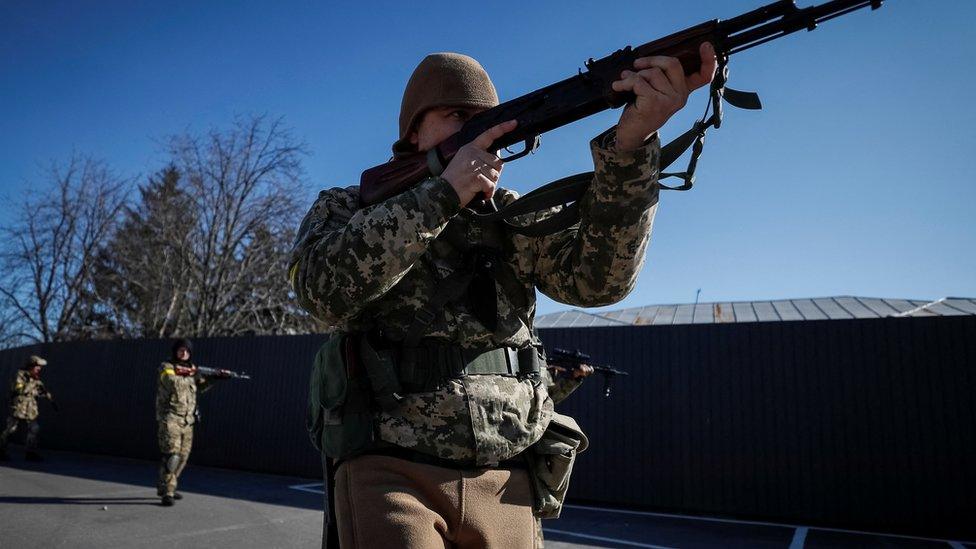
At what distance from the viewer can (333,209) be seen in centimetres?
186

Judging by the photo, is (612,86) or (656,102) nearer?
(656,102)

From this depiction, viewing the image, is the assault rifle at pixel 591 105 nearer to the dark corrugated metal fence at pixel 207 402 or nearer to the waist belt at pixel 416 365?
the waist belt at pixel 416 365

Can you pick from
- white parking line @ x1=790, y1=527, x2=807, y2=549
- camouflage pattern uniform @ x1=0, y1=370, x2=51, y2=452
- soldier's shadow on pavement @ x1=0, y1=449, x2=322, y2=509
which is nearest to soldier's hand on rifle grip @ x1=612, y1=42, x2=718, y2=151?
white parking line @ x1=790, y1=527, x2=807, y2=549

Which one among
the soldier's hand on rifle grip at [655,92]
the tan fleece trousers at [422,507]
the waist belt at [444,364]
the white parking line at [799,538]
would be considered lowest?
the white parking line at [799,538]

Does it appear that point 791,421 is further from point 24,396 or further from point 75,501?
point 24,396

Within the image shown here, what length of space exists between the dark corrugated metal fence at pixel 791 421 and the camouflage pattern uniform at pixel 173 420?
20.3 feet

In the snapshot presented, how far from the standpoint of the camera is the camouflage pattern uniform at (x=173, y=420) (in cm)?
859

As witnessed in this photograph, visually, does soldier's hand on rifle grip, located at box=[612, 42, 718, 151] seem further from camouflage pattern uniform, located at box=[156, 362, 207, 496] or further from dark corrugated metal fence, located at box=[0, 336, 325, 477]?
dark corrugated metal fence, located at box=[0, 336, 325, 477]

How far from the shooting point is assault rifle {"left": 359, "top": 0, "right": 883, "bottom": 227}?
1.79 meters

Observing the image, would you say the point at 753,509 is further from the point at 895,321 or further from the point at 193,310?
the point at 193,310

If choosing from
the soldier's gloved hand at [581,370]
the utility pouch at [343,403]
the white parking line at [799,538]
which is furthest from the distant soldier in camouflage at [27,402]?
the utility pouch at [343,403]

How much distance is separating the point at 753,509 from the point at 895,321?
140 inches

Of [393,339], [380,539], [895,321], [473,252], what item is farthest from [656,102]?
[895,321]

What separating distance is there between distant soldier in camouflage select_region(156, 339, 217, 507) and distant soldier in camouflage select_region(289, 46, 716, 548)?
829 centimetres
